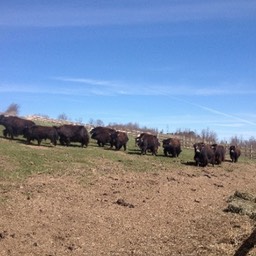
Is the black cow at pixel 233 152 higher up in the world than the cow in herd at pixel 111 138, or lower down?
lower down

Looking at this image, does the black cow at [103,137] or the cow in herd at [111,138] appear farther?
the black cow at [103,137]

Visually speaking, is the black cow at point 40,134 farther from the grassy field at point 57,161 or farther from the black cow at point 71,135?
the black cow at point 71,135

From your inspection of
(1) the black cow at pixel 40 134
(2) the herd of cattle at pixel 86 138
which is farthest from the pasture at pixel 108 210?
(2) the herd of cattle at pixel 86 138

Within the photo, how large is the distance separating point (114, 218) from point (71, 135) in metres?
17.6

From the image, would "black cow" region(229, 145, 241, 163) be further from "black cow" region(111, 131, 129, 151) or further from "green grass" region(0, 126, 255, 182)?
"black cow" region(111, 131, 129, 151)

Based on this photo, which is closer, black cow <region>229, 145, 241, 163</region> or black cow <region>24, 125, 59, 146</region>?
black cow <region>24, 125, 59, 146</region>

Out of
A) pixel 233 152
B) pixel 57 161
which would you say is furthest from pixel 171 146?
pixel 57 161

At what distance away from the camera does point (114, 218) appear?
1391 centimetres

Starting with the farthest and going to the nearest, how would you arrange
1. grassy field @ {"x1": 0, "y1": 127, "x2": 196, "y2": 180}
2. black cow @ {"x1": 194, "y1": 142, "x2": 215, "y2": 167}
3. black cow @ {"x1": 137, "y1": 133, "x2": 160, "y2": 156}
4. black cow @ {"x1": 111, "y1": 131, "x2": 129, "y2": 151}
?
black cow @ {"x1": 111, "y1": 131, "x2": 129, "y2": 151}
black cow @ {"x1": 137, "y1": 133, "x2": 160, "y2": 156}
black cow @ {"x1": 194, "y1": 142, "x2": 215, "y2": 167}
grassy field @ {"x1": 0, "y1": 127, "x2": 196, "y2": 180}

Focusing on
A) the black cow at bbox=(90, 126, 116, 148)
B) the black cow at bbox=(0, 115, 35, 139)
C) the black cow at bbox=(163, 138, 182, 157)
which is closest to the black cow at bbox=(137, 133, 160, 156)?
the black cow at bbox=(163, 138, 182, 157)

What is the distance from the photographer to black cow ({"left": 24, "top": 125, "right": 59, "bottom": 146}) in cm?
2828

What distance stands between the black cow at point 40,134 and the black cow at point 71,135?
1.59 m

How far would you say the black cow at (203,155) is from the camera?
2900 centimetres

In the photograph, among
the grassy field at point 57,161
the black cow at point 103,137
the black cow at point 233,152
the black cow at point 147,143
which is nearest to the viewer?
the grassy field at point 57,161
